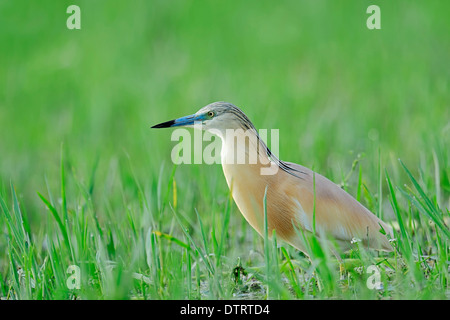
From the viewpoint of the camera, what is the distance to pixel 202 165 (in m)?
4.23

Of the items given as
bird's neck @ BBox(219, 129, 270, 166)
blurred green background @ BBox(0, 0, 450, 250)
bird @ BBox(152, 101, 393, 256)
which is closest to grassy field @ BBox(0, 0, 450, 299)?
blurred green background @ BBox(0, 0, 450, 250)

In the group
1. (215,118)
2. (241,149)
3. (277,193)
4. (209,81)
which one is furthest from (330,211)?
(209,81)

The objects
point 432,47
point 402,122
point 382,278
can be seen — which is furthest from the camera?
point 432,47

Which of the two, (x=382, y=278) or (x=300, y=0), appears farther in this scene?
(x=300, y=0)

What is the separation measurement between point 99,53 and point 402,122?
12.6 ft

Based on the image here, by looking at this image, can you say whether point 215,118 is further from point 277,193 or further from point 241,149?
point 277,193

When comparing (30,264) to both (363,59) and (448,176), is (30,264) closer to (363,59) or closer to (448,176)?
(448,176)

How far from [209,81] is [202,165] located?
3157 mm

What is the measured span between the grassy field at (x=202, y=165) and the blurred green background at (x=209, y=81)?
22 mm

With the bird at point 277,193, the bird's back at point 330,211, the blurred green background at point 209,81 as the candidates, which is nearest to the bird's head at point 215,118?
the bird at point 277,193

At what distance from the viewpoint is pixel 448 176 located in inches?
160

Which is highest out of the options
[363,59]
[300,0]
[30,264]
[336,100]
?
[300,0]
